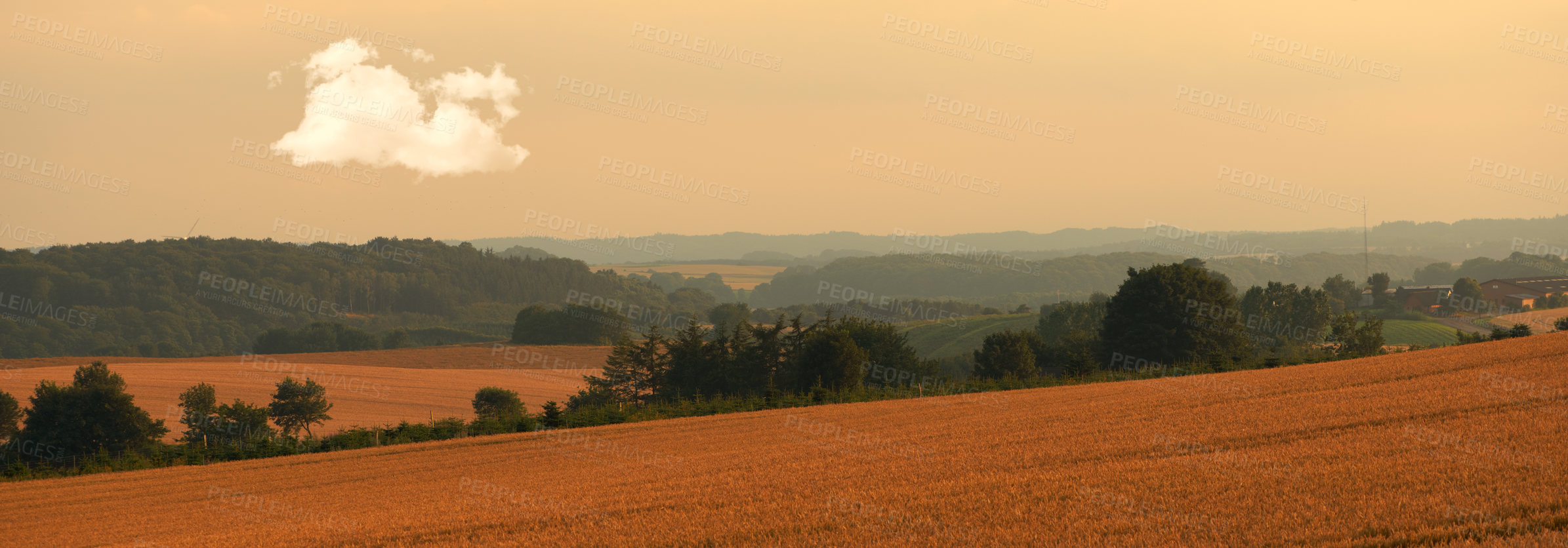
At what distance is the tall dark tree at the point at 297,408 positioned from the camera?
55384 millimetres

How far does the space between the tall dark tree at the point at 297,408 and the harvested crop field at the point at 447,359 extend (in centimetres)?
3267

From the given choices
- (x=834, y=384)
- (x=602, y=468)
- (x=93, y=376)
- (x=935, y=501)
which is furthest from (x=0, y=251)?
(x=935, y=501)

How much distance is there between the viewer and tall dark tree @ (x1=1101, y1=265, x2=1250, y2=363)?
59375mm

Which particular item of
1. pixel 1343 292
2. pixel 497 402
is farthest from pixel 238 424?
pixel 1343 292

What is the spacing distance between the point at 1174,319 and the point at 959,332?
6682cm

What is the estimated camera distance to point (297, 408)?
55656mm

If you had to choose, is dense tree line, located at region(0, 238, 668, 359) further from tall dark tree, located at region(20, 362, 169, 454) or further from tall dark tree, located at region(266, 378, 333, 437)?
tall dark tree, located at region(266, 378, 333, 437)

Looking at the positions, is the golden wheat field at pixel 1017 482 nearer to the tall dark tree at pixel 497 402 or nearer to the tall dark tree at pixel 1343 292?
the tall dark tree at pixel 497 402

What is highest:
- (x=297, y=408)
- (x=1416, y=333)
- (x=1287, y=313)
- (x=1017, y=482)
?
(x=1287, y=313)

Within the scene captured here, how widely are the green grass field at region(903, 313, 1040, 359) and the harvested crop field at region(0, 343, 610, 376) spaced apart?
46.0 metres

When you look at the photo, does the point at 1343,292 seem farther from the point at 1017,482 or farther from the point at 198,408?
the point at 198,408

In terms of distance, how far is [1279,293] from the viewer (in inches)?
4087

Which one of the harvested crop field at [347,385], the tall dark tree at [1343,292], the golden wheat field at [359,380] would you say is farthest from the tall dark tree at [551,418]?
the tall dark tree at [1343,292]

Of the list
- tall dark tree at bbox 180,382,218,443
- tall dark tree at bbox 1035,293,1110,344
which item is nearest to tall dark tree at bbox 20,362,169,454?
tall dark tree at bbox 180,382,218,443
